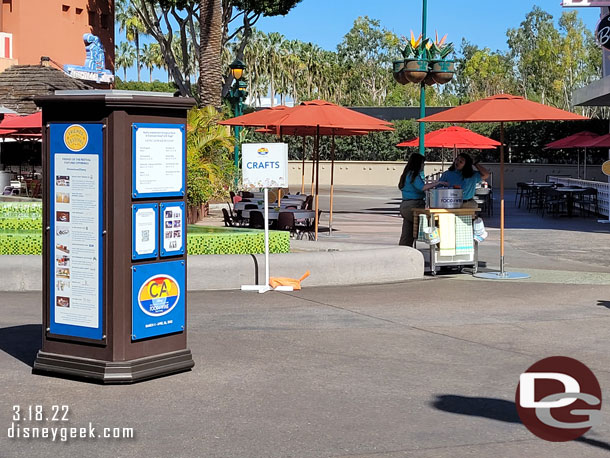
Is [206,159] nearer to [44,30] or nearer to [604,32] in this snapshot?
[604,32]

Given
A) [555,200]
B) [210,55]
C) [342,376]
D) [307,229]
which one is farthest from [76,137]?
[210,55]

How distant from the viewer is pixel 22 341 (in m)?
9.05

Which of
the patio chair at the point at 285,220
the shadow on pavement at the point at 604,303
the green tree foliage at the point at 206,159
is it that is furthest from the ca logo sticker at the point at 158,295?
the green tree foliage at the point at 206,159

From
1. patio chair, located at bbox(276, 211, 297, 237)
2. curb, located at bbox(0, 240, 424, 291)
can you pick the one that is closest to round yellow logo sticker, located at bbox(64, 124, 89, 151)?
curb, located at bbox(0, 240, 424, 291)

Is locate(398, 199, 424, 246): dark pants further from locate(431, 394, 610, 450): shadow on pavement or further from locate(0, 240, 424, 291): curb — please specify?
locate(431, 394, 610, 450): shadow on pavement

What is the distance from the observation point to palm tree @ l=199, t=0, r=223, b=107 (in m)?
31.5

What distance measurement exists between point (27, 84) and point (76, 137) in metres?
30.9

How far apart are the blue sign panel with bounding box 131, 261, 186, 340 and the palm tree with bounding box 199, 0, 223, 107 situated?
23881 mm

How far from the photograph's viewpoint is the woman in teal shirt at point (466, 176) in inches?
577

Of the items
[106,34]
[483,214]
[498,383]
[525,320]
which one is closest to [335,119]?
[525,320]

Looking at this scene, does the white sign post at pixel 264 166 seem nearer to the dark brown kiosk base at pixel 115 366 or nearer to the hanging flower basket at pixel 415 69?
the dark brown kiosk base at pixel 115 366

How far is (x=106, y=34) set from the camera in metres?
45.3

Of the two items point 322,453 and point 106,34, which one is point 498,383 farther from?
point 106,34

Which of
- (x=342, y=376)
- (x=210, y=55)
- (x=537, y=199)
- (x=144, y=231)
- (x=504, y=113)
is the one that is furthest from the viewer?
(x=210, y=55)
